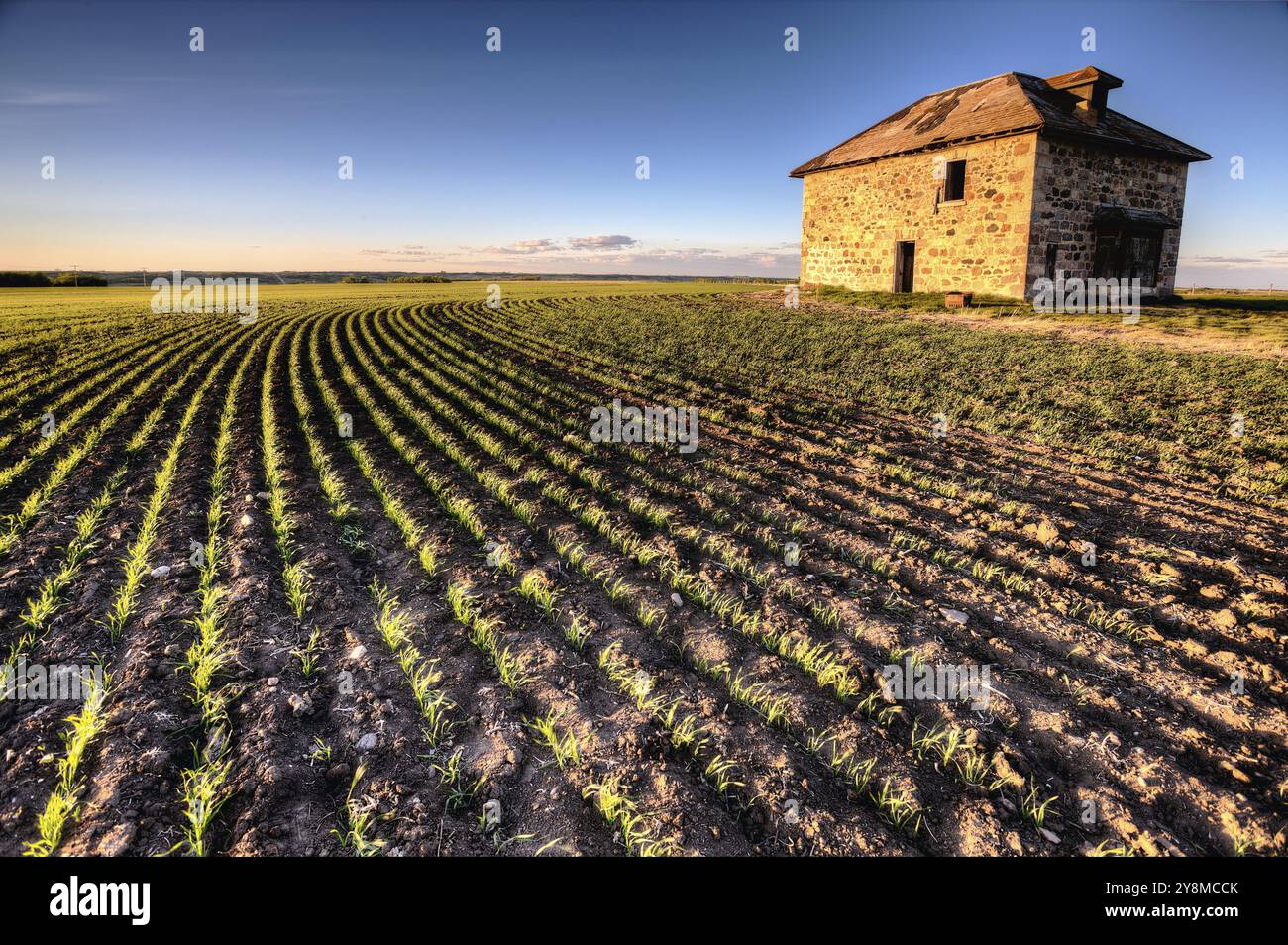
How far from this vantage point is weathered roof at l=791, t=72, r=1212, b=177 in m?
21.1

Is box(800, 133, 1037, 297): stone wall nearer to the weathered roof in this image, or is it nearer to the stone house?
the stone house

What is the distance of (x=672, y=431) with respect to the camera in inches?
359

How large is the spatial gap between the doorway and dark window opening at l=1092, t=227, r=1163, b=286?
638cm

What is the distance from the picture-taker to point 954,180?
23703 mm

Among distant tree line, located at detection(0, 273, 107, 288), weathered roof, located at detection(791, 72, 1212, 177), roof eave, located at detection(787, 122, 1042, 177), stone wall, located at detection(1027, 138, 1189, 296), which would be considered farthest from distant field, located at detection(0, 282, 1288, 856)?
distant tree line, located at detection(0, 273, 107, 288)

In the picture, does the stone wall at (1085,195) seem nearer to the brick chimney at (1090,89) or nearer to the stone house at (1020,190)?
the stone house at (1020,190)

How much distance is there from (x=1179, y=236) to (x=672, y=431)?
88.5 feet

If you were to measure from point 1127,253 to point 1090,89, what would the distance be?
601 centimetres

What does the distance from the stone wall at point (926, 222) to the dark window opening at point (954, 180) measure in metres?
0.37

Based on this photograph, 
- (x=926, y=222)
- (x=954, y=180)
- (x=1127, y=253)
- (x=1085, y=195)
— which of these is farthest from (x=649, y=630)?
(x=1127, y=253)

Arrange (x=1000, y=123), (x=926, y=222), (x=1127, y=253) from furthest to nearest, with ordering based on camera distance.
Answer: (x=926, y=222), (x=1127, y=253), (x=1000, y=123)

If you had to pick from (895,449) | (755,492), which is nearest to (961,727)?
(755,492)

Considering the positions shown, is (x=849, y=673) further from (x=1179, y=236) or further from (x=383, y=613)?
(x=1179, y=236)

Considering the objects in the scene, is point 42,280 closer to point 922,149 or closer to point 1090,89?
point 922,149
